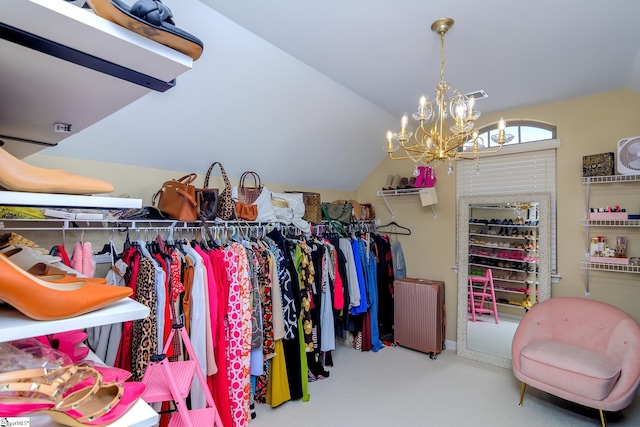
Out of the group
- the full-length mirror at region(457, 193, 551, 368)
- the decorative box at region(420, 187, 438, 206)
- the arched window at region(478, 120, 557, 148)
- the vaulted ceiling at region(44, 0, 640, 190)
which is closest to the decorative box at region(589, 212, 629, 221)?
the full-length mirror at region(457, 193, 551, 368)

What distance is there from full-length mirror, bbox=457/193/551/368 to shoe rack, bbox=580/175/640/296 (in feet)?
0.98

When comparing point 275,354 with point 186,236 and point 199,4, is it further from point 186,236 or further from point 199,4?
point 199,4

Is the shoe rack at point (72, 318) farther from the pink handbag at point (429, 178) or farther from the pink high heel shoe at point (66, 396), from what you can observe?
the pink handbag at point (429, 178)

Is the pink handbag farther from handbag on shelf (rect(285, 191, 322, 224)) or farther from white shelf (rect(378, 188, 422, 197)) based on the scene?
handbag on shelf (rect(285, 191, 322, 224))

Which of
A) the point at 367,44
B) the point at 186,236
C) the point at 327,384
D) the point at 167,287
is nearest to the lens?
the point at 167,287

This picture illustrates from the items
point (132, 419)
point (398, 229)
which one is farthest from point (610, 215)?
point (132, 419)

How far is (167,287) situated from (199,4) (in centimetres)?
162

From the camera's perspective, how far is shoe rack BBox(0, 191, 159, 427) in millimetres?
494

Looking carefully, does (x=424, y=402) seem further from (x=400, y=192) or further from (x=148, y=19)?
(x=148, y=19)

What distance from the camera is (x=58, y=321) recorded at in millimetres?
524

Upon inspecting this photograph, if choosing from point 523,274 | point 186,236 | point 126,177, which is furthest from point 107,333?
point 523,274

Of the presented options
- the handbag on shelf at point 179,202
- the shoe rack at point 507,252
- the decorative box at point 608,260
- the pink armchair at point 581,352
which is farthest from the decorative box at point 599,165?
the handbag on shelf at point 179,202

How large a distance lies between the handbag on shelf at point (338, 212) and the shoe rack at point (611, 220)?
2.23 m

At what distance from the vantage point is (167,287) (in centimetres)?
196
